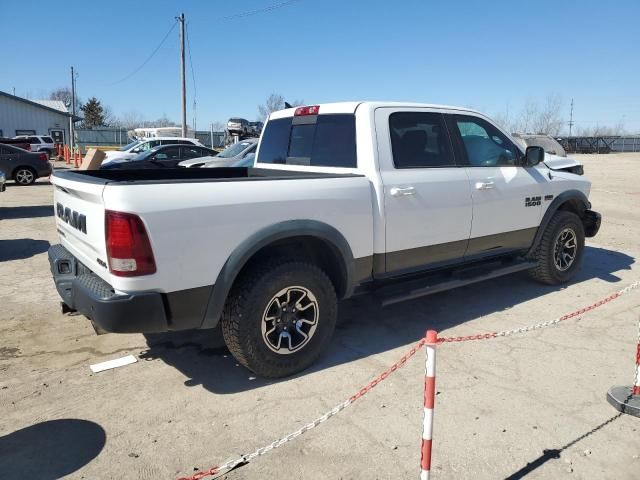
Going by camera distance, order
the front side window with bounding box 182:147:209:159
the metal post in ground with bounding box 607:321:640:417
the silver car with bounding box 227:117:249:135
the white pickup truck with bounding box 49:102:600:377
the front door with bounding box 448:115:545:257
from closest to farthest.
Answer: the white pickup truck with bounding box 49:102:600:377, the metal post in ground with bounding box 607:321:640:417, the front door with bounding box 448:115:545:257, the front side window with bounding box 182:147:209:159, the silver car with bounding box 227:117:249:135

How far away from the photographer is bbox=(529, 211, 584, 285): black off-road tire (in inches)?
228

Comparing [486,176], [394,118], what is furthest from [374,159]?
[486,176]

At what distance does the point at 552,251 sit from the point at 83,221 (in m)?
4.87

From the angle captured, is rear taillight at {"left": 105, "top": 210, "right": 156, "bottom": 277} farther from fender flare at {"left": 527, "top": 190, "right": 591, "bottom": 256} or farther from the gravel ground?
fender flare at {"left": 527, "top": 190, "right": 591, "bottom": 256}

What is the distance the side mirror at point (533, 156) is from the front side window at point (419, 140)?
1.10m

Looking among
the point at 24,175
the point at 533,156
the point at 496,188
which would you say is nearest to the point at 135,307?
the point at 496,188

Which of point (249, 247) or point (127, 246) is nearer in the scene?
point (127, 246)

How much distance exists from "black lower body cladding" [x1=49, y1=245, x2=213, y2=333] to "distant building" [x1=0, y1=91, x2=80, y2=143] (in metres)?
43.3

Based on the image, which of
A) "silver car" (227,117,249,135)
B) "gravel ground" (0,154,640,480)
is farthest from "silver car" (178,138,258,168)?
"silver car" (227,117,249,135)

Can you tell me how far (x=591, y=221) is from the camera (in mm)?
6336

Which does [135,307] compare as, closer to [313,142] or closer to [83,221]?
[83,221]

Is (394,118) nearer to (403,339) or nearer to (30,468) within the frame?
(403,339)

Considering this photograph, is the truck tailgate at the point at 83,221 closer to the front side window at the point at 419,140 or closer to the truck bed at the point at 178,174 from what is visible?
the truck bed at the point at 178,174

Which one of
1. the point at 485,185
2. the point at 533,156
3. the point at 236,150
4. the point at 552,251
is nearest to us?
the point at 485,185
